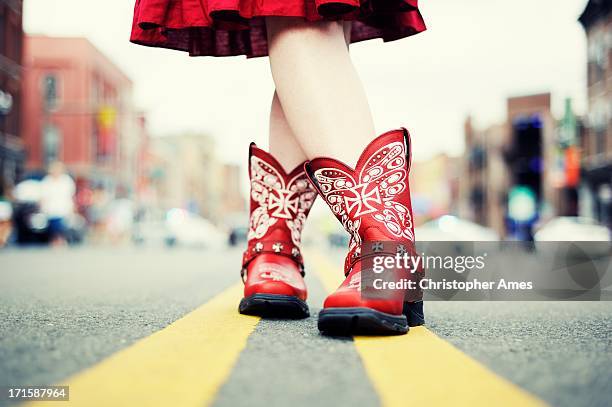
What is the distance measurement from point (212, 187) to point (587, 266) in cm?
8195

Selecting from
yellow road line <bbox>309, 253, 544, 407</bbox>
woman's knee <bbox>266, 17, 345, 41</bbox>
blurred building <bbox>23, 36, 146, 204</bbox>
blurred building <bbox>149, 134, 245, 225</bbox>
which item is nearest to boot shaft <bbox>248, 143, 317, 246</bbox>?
woman's knee <bbox>266, 17, 345, 41</bbox>

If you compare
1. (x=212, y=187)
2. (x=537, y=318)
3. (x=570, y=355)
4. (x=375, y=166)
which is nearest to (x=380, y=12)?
(x=375, y=166)

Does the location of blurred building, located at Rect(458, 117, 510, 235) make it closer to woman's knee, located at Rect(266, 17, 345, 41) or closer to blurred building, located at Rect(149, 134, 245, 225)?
blurred building, located at Rect(149, 134, 245, 225)

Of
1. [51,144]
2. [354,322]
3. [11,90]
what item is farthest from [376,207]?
[51,144]

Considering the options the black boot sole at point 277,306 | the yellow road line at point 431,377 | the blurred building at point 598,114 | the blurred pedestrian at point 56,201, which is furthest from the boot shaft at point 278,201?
the blurred building at point 598,114

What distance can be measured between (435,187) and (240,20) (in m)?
75.9

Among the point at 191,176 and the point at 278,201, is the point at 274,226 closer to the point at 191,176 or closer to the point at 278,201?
the point at 278,201

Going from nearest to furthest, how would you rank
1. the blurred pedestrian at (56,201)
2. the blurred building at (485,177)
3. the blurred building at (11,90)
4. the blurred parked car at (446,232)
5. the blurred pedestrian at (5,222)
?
the blurred pedestrian at (5,222) → the blurred pedestrian at (56,201) → the blurred parked car at (446,232) → the blurred building at (11,90) → the blurred building at (485,177)

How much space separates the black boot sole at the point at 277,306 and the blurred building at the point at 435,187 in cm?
6061

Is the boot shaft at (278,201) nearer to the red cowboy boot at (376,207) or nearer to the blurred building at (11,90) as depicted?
the red cowboy boot at (376,207)

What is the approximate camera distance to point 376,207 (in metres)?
1.70

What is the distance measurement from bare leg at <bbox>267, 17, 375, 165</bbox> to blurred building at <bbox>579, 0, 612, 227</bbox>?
82.7 feet

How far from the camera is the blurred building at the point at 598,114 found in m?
24.6

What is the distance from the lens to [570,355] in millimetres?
1279
